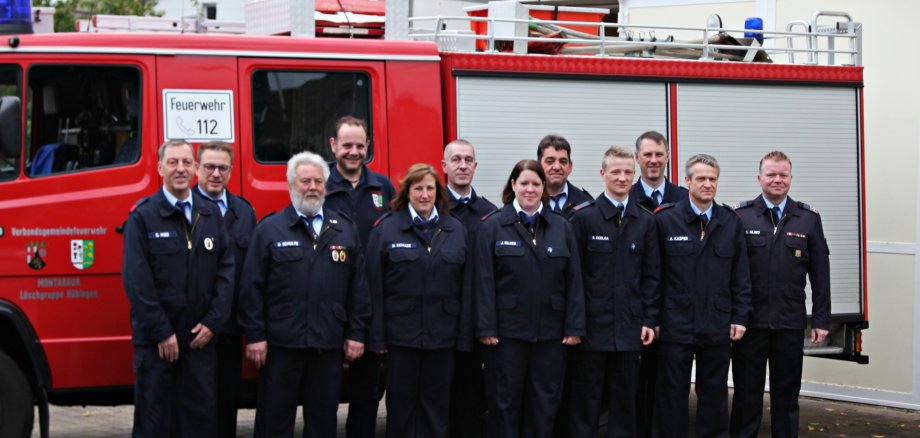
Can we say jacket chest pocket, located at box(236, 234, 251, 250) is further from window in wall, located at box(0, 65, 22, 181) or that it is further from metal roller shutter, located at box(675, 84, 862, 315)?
metal roller shutter, located at box(675, 84, 862, 315)

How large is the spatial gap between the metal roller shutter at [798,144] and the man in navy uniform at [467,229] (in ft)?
6.02

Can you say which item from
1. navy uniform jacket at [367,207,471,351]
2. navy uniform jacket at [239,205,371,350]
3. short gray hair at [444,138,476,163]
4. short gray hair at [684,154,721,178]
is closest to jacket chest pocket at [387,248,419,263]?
navy uniform jacket at [367,207,471,351]

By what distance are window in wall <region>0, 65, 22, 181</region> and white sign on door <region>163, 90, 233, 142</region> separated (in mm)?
795

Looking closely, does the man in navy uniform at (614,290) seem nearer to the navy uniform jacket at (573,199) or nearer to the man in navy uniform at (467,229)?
the navy uniform jacket at (573,199)

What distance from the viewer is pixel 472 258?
7008mm

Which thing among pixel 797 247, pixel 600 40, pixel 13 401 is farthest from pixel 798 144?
pixel 13 401

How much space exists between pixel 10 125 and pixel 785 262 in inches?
185

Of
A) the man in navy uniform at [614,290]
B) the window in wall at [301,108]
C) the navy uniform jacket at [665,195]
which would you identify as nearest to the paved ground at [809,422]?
the man in navy uniform at [614,290]

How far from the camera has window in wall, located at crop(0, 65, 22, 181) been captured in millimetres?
6660

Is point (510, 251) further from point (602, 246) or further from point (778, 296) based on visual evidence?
point (778, 296)

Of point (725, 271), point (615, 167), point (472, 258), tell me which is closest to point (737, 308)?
point (725, 271)

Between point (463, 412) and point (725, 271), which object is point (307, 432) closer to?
point (463, 412)

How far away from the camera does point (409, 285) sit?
6.83 metres

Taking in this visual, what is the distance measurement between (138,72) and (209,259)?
1260 mm
